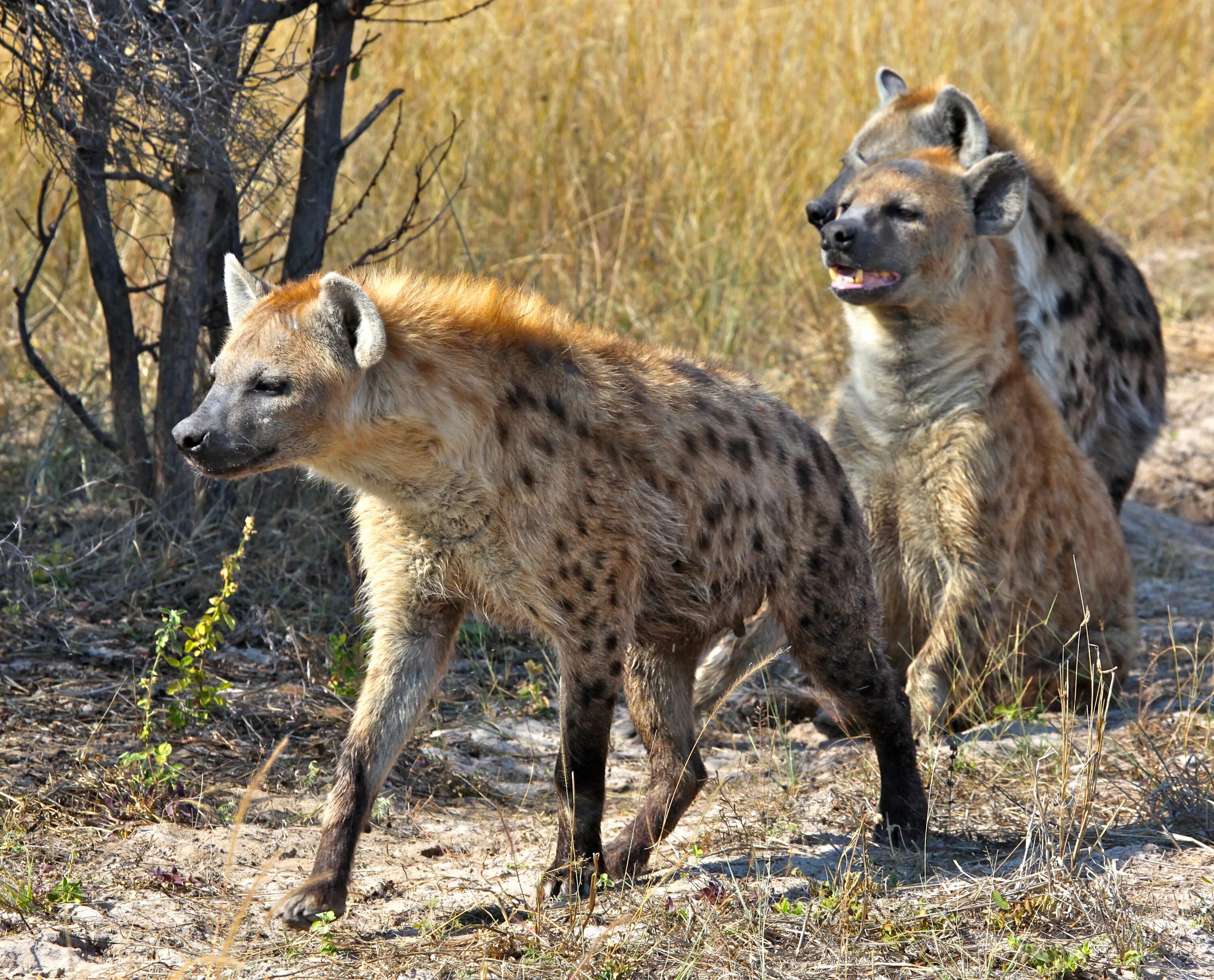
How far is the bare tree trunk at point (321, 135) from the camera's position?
15.1 feet

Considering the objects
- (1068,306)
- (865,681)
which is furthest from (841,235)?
(865,681)

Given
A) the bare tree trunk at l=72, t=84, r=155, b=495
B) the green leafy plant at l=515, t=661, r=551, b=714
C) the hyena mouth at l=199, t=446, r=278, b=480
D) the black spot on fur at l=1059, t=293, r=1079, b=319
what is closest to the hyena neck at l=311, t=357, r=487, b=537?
the hyena mouth at l=199, t=446, r=278, b=480

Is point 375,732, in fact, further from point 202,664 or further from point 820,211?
point 820,211

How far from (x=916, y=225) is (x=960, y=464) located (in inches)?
28.3

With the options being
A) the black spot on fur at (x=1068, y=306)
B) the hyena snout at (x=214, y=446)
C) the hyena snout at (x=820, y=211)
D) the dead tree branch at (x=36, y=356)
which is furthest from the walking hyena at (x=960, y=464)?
the dead tree branch at (x=36, y=356)

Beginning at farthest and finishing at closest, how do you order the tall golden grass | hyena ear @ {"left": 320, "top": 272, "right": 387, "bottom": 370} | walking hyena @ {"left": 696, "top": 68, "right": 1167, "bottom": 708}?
the tall golden grass
walking hyena @ {"left": 696, "top": 68, "right": 1167, "bottom": 708}
hyena ear @ {"left": 320, "top": 272, "right": 387, "bottom": 370}

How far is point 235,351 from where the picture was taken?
2.95 m

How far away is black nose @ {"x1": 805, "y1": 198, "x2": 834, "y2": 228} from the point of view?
491 centimetres

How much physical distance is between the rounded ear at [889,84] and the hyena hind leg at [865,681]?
291 cm

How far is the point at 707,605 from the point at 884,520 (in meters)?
1.32

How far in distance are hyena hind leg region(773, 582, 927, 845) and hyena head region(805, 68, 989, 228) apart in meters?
1.88

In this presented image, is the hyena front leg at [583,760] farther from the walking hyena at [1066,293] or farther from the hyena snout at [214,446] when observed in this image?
the walking hyena at [1066,293]

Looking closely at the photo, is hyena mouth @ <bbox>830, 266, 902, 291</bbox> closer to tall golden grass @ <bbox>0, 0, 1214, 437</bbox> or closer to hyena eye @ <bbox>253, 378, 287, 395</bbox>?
tall golden grass @ <bbox>0, 0, 1214, 437</bbox>

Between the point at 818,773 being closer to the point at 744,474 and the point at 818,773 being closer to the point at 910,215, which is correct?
the point at 744,474
